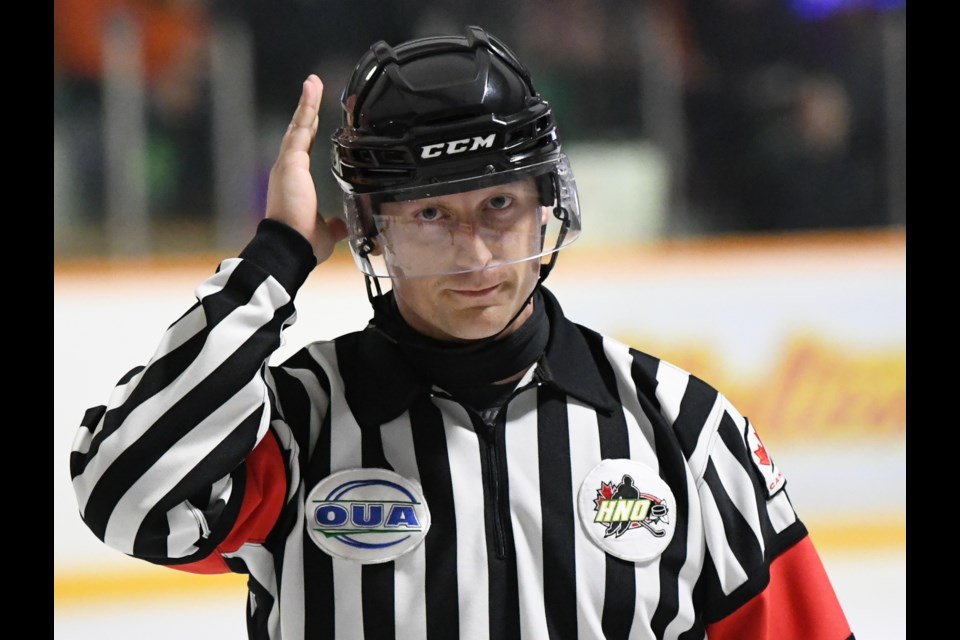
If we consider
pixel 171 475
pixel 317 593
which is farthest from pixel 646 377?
pixel 171 475

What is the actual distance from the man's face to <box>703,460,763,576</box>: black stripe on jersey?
31cm

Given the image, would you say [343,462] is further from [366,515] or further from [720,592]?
[720,592]

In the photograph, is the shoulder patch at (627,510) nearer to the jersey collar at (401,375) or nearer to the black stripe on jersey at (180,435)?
the jersey collar at (401,375)

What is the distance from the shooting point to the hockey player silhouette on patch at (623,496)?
4.47ft

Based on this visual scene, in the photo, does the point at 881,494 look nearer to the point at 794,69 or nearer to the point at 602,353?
the point at 794,69

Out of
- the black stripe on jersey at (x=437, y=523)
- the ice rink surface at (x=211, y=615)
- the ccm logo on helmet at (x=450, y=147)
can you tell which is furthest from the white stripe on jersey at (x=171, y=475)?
the ice rink surface at (x=211, y=615)

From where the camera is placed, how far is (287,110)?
10.5 feet

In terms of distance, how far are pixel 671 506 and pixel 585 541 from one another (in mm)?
113

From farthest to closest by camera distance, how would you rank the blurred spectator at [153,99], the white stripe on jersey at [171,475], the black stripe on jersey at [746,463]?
the blurred spectator at [153,99] < the black stripe on jersey at [746,463] < the white stripe on jersey at [171,475]

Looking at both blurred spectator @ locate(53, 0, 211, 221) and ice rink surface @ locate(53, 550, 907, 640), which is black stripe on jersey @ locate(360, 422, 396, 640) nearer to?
ice rink surface @ locate(53, 550, 907, 640)

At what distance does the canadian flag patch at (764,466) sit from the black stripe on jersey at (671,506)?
0.11 meters

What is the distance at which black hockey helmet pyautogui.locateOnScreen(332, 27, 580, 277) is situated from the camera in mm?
1354

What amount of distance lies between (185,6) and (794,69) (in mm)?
1849
